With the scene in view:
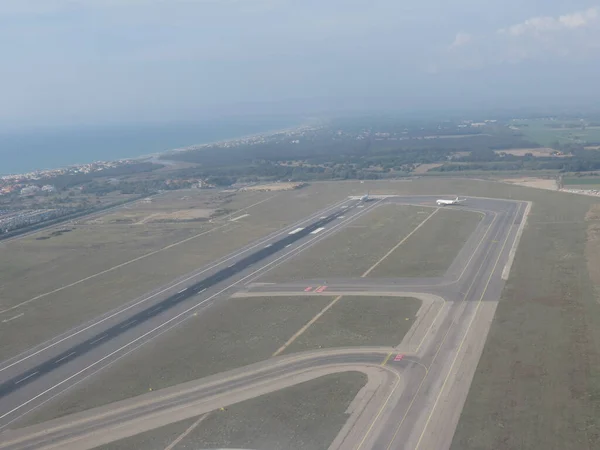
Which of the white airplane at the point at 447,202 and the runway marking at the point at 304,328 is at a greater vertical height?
the runway marking at the point at 304,328

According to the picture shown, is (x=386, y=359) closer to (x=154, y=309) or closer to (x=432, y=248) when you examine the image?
(x=154, y=309)

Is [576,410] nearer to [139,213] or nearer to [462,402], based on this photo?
[462,402]

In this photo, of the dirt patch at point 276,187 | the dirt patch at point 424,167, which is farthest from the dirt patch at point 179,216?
the dirt patch at point 424,167

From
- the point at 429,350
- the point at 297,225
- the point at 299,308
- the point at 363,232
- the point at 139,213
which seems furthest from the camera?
the point at 139,213

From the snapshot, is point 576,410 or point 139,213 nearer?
point 576,410

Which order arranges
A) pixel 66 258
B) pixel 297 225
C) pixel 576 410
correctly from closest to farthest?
pixel 576 410
pixel 66 258
pixel 297 225

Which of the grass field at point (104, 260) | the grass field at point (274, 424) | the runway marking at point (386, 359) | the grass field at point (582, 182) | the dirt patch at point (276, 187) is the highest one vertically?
the grass field at point (274, 424)

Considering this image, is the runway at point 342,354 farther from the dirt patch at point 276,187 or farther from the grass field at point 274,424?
the dirt patch at point 276,187

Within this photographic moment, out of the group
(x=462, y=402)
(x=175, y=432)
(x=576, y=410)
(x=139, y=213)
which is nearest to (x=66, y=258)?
(x=139, y=213)
